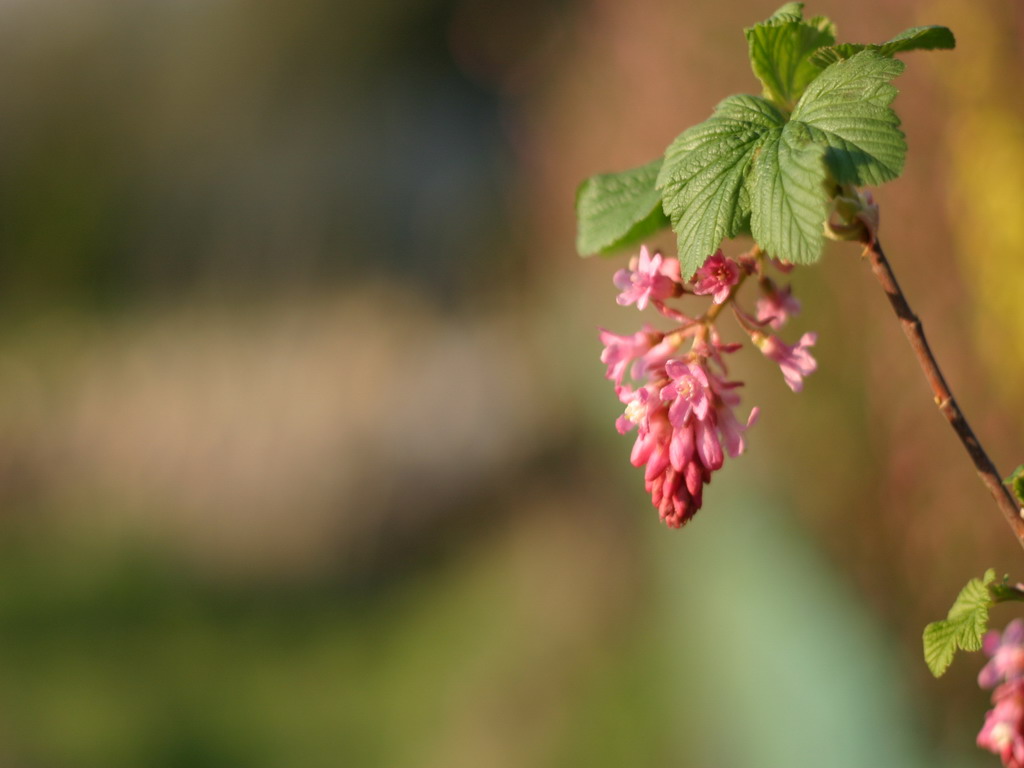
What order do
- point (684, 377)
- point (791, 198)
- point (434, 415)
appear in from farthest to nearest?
1. point (434, 415)
2. point (684, 377)
3. point (791, 198)

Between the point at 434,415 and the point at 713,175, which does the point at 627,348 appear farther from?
the point at 434,415

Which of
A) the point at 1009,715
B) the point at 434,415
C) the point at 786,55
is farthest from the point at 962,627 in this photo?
the point at 434,415

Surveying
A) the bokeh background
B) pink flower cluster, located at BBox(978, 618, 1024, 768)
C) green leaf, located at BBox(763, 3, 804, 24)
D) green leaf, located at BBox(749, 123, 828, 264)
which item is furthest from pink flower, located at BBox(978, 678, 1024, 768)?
the bokeh background

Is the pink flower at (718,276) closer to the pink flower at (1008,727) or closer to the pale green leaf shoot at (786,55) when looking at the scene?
the pale green leaf shoot at (786,55)

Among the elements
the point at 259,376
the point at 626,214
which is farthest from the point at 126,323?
the point at 626,214

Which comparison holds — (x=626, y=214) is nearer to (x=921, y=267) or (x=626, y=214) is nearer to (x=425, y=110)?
(x=921, y=267)

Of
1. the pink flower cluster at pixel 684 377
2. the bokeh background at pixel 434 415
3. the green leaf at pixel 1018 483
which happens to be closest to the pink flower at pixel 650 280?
the pink flower cluster at pixel 684 377
